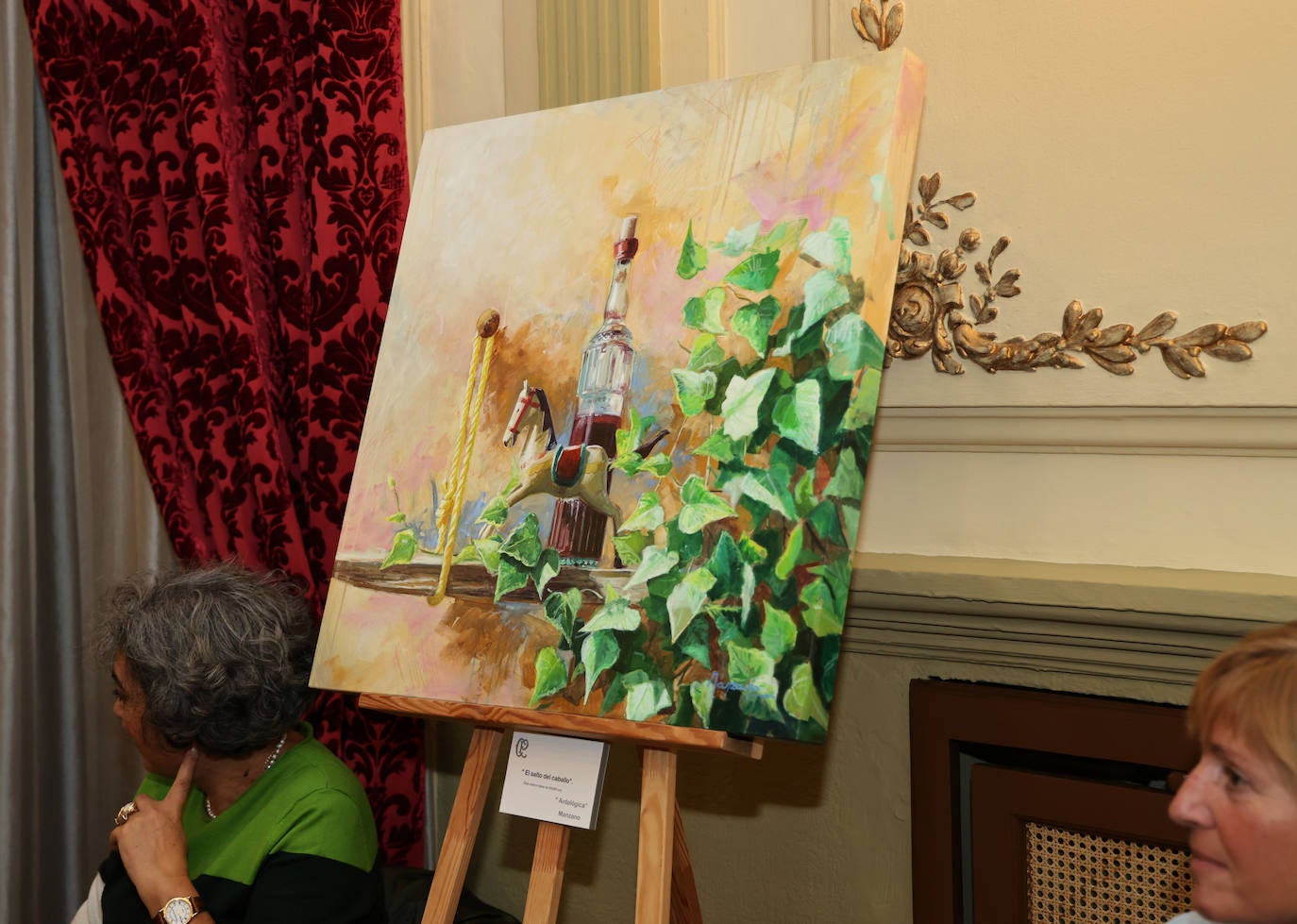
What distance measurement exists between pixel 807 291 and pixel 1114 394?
59 centimetres

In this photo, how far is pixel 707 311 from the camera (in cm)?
155

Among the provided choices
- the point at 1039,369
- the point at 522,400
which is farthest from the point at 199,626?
the point at 1039,369

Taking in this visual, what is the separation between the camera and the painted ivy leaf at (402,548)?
176 cm

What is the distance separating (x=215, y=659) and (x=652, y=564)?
32.6 inches

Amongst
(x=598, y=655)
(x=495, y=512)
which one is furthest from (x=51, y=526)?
(x=598, y=655)

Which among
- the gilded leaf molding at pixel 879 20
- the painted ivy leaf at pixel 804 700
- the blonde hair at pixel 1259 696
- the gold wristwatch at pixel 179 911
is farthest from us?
the gilded leaf molding at pixel 879 20

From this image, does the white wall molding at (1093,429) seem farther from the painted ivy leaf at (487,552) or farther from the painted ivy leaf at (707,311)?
the painted ivy leaf at (487,552)

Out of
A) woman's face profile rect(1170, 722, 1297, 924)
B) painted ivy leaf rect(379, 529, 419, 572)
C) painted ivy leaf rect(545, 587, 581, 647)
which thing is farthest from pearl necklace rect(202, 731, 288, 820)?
woman's face profile rect(1170, 722, 1297, 924)

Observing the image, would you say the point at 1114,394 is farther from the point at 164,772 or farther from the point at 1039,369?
the point at 164,772

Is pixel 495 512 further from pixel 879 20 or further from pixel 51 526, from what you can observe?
pixel 51 526

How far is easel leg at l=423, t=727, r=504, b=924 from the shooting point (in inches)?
65.3

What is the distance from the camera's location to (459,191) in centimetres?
188

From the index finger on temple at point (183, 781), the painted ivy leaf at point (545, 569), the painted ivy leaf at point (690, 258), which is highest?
the painted ivy leaf at point (690, 258)

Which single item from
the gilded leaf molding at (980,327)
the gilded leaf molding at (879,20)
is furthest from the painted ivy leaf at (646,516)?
the gilded leaf molding at (879,20)
